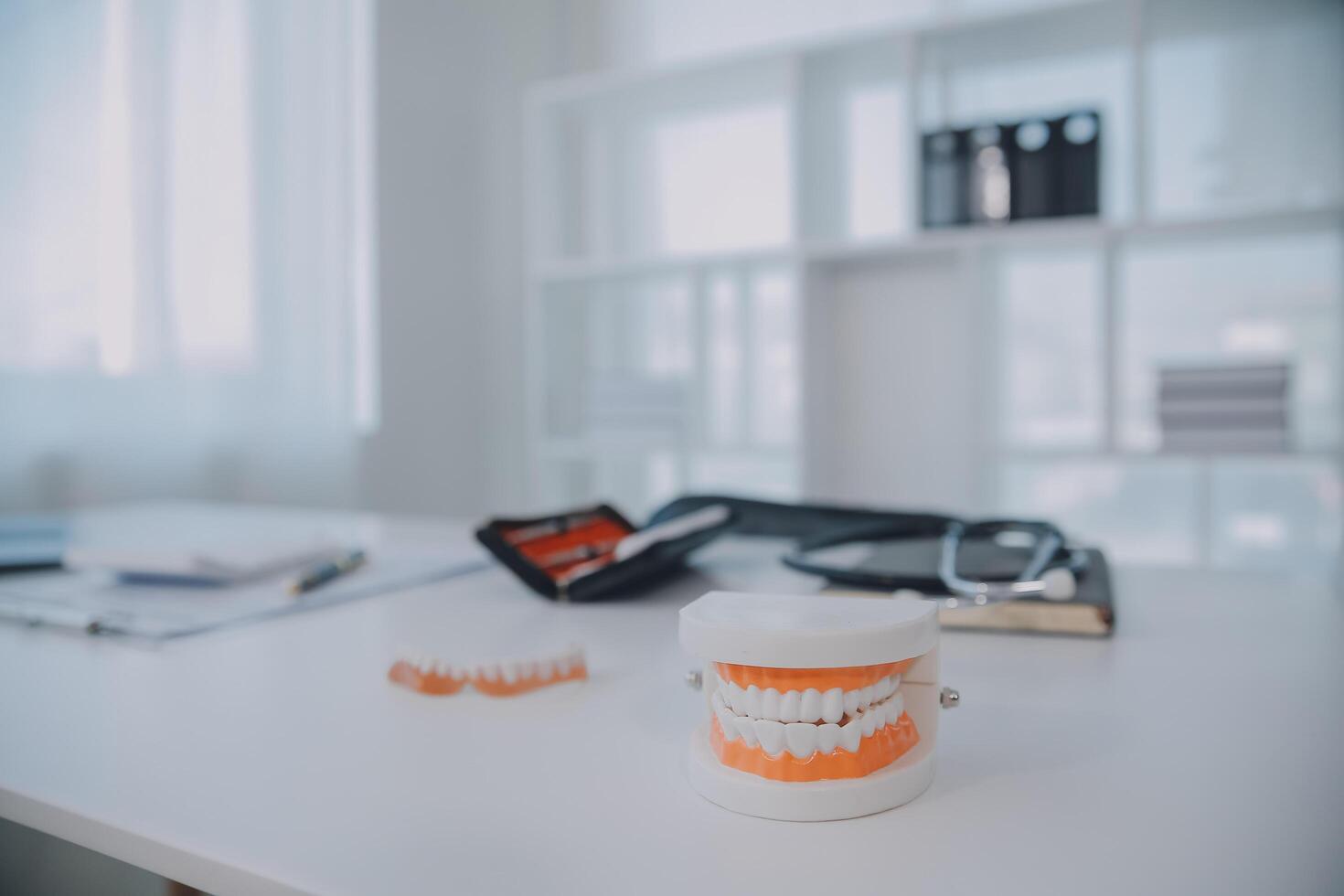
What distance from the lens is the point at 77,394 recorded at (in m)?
2.03

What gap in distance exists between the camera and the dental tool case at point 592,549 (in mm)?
810

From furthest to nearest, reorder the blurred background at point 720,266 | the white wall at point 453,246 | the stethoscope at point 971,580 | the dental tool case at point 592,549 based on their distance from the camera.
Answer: the white wall at point 453,246
the blurred background at point 720,266
the dental tool case at point 592,549
the stethoscope at point 971,580

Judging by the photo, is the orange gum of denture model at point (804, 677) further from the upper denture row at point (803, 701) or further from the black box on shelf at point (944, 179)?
the black box on shelf at point (944, 179)

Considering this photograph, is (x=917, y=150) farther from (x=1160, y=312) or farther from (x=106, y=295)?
(x=106, y=295)

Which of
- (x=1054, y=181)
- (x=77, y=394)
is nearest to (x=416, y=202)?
(x=77, y=394)

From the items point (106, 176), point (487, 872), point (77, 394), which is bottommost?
point (487, 872)

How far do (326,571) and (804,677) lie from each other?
639 mm

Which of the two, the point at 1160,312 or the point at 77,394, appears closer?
the point at 77,394

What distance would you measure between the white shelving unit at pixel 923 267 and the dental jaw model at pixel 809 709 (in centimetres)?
213

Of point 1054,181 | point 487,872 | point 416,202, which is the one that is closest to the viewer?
point 487,872

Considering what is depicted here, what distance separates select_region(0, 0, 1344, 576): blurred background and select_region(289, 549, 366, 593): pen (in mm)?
1377

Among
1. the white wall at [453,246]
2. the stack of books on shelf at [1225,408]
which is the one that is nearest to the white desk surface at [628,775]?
the stack of books on shelf at [1225,408]

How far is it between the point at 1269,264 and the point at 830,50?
1.27 metres

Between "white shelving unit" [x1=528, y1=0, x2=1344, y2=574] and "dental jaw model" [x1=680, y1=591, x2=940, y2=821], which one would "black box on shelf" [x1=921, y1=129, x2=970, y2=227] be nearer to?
"white shelving unit" [x1=528, y1=0, x2=1344, y2=574]
